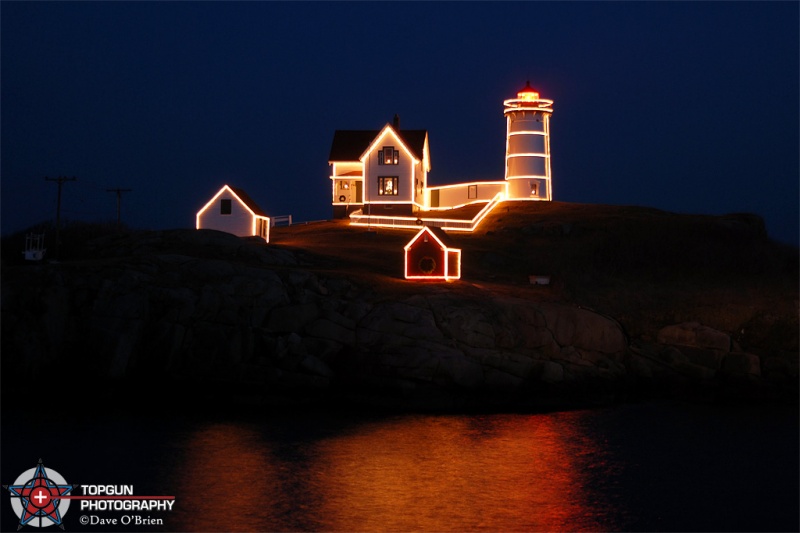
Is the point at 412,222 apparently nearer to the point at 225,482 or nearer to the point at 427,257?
the point at 427,257

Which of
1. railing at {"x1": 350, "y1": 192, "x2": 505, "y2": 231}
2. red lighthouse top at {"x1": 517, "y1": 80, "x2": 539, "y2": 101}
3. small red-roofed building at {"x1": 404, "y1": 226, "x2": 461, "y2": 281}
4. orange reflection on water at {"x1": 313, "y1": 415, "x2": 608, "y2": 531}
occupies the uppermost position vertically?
red lighthouse top at {"x1": 517, "y1": 80, "x2": 539, "y2": 101}

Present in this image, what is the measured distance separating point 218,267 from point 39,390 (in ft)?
28.5

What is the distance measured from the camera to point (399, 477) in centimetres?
2581

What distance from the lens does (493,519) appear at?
73.7ft

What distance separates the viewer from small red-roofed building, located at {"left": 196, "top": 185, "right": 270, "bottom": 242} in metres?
55.3

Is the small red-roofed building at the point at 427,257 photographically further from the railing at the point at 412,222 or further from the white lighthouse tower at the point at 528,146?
the white lighthouse tower at the point at 528,146

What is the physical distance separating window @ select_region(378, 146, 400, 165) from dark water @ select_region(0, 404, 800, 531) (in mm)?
33451

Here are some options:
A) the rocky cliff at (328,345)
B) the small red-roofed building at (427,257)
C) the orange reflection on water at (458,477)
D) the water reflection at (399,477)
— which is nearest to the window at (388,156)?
the small red-roofed building at (427,257)

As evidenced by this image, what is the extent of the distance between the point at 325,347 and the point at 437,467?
9.29m

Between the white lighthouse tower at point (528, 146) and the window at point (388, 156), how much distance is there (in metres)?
11.6

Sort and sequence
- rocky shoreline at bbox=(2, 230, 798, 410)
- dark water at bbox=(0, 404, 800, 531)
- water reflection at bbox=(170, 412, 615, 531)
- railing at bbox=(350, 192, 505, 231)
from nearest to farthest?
water reflection at bbox=(170, 412, 615, 531) < dark water at bbox=(0, 404, 800, 531) < rocky shoreline at bbox=(2, 230, 798, 410) < railing at bbox=(350, 192, 505, 231)

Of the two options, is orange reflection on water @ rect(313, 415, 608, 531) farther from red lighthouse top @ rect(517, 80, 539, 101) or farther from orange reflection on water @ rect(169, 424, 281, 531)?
red lighthouse top @ rect(517, 80, 539, 101)

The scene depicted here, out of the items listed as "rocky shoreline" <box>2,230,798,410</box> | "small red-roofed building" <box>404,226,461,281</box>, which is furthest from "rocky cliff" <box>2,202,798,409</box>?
"small red-roofed building" <box>404,226,461,281</box>

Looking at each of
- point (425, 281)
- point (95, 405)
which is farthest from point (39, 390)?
point (425, 281)
